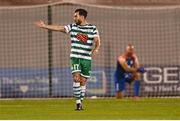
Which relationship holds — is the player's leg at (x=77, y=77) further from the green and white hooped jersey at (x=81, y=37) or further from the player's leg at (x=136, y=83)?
the player's leg at (x=136, y=83)

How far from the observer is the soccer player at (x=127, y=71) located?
81.6ft

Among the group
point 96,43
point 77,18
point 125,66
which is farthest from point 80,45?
point 125,66

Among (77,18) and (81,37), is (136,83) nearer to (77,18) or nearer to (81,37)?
(81,37)

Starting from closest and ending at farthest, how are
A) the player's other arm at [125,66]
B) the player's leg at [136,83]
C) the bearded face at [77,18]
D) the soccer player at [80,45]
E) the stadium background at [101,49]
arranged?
1. the bearded face at [77,18]
2. the soccer player at [80,45]
3. the player's leg at [136,83]
4. the player's other arm at [125,66]
5. the stadium background at [101,49]

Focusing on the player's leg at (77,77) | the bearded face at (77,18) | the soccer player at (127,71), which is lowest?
the player's leg at (77,77)

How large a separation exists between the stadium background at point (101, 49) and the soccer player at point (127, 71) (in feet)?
4.35

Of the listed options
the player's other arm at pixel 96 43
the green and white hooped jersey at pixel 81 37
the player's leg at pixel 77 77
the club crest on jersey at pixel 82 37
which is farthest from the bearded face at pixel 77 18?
the player's leg at pixel 77 77

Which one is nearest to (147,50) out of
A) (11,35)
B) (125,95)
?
(125,95)

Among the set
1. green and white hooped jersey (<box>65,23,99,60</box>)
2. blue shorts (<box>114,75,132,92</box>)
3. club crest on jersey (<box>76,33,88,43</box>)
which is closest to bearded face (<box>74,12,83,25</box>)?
green and white hooped jersey (<box>65,23,99,60</box>)

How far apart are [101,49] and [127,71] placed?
2.57 m

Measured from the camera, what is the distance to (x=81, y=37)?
16484 millimetres

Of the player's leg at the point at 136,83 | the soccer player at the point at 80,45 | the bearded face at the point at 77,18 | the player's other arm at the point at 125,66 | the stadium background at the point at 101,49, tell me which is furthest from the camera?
the stadium background at the point at 101,49

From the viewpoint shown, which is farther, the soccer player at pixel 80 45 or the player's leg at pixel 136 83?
the player's leg at pixel 136 83

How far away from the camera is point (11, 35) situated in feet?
90.9
